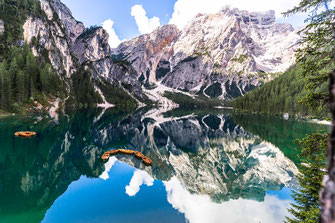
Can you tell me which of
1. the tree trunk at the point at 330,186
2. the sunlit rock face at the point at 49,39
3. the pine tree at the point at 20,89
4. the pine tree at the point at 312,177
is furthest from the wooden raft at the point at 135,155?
the sunlit rock face at the point at 49,39

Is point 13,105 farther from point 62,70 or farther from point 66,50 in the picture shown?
point 66,50

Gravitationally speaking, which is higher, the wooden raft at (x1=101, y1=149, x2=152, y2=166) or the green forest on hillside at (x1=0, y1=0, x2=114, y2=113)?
the green forest on hillside at (x1=0, y1=0, x2=114, y2=113)

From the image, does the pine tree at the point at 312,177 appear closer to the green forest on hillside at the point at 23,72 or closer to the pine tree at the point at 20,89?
the green forest on hillside at the point at 23,72

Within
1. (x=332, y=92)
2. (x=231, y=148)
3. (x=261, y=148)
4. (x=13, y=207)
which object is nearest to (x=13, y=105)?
(x=13, y=207)

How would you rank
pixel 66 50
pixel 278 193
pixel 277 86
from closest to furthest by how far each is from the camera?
pixel 278 193 < pixel 277 86 < pixel 66 50

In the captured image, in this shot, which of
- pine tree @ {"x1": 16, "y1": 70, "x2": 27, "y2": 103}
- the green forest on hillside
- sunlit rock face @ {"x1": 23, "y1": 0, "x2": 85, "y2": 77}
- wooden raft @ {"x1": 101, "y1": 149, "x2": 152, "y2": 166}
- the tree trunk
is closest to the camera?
the tree trunk

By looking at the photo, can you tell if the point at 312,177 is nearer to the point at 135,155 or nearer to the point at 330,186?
the point at 330,186

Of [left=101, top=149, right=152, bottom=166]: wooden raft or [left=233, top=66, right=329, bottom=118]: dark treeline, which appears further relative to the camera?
[left=233, top=66, right=329, bottom=118]: dark treeline

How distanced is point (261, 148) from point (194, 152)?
15.0 m

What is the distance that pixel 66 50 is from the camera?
6412 inches

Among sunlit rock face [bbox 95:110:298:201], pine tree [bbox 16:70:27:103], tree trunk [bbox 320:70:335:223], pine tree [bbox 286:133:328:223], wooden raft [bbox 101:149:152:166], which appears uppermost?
pine tree [bbox 16:70:27:103]

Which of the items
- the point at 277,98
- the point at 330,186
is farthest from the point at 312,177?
the point at 277,98

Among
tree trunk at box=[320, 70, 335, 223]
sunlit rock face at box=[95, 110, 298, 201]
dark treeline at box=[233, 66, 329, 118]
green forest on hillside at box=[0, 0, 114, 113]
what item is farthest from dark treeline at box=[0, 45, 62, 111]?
dark treeline at box=[233, 66, 329, 118]

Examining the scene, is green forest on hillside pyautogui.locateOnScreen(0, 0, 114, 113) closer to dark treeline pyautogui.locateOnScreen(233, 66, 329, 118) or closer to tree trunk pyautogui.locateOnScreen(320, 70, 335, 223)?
tree trunk pyautogui.locateOnScreen(320, 70, 335, 223)
